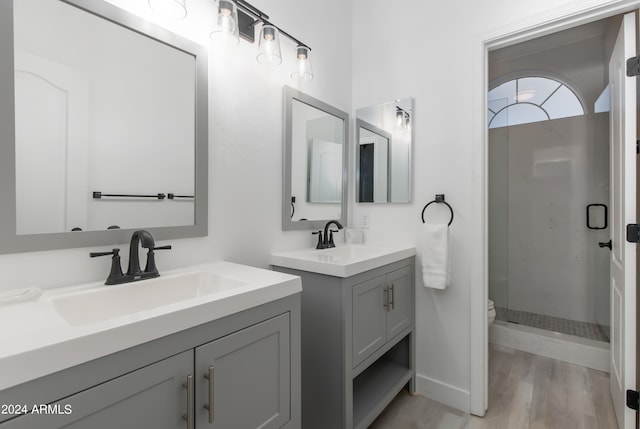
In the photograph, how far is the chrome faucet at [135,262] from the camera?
41.5 inches

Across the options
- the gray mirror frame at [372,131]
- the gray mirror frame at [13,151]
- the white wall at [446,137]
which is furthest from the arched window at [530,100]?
the gray mirror frame at [13,151]

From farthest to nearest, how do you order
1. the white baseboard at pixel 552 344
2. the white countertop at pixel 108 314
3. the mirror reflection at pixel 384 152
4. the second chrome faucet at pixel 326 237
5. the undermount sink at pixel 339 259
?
1. the white baseboard at pixel 552 344
2. the mirror reflection at pixel 384 152
3. the second chrome faucet at pixel 326 237
4. the undermount sink at pixel 339 259
5. the white countertop at pixel 108 314

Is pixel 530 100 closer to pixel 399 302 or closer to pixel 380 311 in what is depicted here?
pixel 399 302

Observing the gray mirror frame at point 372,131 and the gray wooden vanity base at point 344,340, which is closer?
the gray wooden vanity base at point 344,340

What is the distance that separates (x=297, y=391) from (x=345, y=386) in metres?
0.37

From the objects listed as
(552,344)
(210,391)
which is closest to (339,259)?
(210,391)

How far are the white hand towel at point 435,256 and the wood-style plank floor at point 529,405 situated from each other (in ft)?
2.47

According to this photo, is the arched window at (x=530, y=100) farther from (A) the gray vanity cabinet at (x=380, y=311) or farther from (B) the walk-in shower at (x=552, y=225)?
(A) the gray vanity cabinet at (x=380, y=311)

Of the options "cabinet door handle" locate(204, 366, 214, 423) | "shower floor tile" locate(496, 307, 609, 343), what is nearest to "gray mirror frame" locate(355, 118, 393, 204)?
"cabinet door handle" locate(204, 366, 214, 423)

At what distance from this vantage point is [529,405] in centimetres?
187

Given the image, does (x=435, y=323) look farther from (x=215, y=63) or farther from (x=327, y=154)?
(x=215, y=63)

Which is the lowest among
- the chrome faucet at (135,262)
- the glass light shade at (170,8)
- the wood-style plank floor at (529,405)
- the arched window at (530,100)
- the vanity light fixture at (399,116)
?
the wood-style plank floor at (529,405)

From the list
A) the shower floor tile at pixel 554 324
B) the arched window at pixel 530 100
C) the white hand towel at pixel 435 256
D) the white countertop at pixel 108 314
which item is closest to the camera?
the white countertop at pixel 108 314

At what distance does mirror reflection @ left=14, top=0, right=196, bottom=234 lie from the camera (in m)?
0.96
